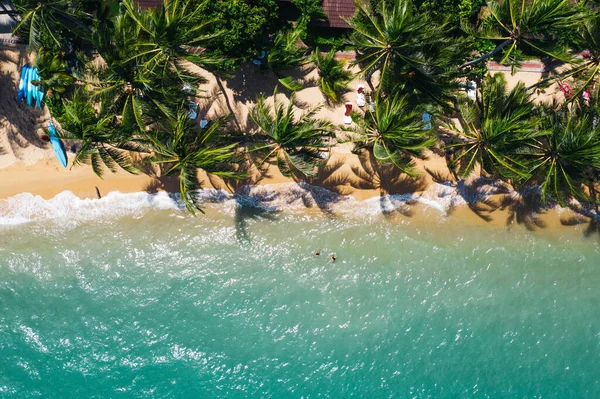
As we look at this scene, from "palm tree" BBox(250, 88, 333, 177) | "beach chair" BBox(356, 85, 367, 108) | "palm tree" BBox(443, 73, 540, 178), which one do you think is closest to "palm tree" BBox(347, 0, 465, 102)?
"palm tree" BBox(443, 73, 540, 178)

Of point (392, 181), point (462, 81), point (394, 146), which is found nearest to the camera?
point (394, 146)

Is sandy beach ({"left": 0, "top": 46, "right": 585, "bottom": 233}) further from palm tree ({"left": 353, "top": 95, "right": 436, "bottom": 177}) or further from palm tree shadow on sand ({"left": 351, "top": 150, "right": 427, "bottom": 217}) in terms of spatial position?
palm tree ({"left": 353, "top": 95, "right": 436, "bottom": 177})

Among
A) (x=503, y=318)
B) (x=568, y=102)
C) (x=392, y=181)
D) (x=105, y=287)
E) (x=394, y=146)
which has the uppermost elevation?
(x=568, y=102)

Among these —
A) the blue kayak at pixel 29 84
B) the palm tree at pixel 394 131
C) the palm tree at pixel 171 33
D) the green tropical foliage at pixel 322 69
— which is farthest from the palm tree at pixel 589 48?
the blue kayak at pixel 29 84

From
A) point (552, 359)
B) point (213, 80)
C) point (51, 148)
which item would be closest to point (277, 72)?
point (213, 80)

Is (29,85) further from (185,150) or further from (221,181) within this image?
(221,181)

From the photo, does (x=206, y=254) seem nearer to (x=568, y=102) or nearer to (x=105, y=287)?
(x=105, y=287)
